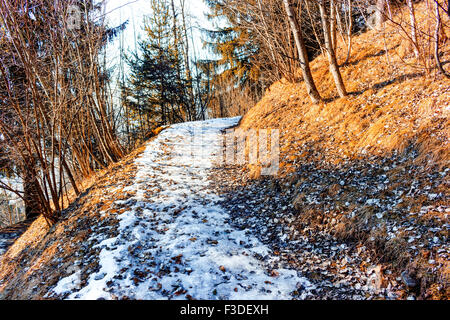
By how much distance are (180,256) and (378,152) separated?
3.66 metres

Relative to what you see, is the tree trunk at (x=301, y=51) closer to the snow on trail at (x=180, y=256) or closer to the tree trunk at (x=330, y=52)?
the tree trunk at (x=330, y=52)

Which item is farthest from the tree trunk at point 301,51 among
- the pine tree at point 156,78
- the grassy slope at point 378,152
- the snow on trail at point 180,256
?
the pine tree at point 156,78

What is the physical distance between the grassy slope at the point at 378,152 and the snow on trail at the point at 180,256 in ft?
3.77

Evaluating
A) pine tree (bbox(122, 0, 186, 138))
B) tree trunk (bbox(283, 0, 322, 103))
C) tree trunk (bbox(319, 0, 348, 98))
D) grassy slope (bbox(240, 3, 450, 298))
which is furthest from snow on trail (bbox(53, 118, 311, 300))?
pine tree (bbox(122, 0, 186, 138))

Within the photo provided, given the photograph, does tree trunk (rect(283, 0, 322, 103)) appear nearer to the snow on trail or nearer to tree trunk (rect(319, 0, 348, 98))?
tree trunk (rect(319, 0, 348, 98))

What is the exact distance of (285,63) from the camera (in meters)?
8.80

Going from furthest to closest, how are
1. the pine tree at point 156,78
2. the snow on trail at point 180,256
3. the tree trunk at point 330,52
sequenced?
1. the pine tree at point 156,78
2. the tree trunk at point 330,52
3. the snow on trail at point 180,256

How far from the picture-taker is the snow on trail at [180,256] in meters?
2.72

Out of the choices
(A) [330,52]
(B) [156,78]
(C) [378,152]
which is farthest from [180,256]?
(B) [156,78]

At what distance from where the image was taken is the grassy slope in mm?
2750

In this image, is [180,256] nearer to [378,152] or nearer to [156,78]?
[378,152]

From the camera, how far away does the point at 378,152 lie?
4.00 metres

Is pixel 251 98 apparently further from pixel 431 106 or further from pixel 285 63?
pixel 431 106

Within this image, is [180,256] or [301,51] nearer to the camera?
[180,256]
